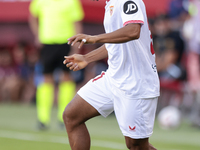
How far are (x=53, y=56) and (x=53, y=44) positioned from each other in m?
0.27

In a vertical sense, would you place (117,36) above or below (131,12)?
below

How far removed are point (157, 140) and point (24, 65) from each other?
24.3ft

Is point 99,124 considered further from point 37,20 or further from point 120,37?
point 120,37

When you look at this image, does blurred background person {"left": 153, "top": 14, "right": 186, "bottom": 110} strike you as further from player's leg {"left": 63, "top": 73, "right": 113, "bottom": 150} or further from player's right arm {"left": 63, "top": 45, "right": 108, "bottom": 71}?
player's leg {"left": 63, "top": 73, "right": 113, "bottom": 150}

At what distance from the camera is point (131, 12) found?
386 cm

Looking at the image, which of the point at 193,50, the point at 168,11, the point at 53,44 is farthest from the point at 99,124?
the point at 168,11

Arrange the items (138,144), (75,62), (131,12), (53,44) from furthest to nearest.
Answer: (53,44) < (138,144) < (75,62) < (131,12)

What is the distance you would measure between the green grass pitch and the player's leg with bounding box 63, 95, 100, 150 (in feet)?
6.09

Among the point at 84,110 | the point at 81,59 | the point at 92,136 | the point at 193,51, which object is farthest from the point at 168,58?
the point at 81,59

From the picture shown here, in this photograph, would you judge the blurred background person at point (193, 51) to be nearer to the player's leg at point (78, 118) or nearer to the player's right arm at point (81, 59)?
the player's right arm at point (81, 59)

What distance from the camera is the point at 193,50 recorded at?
9836 millimetres

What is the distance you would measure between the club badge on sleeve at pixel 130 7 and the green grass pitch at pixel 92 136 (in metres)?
2.88

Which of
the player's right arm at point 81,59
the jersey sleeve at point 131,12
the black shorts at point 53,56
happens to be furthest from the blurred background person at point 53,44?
the jersey sleeve at point 131,12

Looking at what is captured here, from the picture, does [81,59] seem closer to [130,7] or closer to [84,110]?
[84,110]
